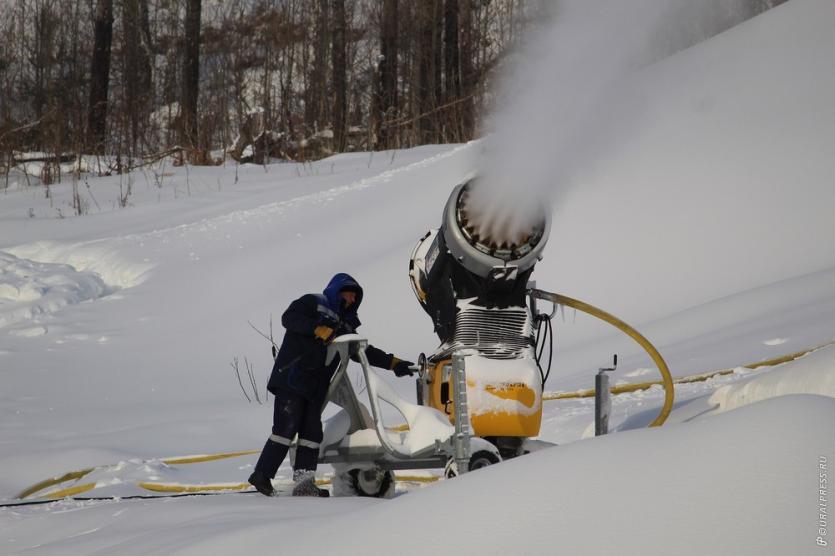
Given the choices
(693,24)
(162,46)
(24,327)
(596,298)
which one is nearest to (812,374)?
(596,298)

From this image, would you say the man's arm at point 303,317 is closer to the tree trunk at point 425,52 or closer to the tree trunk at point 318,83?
the tree trunk at point 318,83

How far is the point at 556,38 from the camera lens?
7645 mm

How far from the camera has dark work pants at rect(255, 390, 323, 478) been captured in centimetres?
468

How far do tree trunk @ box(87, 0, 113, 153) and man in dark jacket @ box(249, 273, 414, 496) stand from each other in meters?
14.6

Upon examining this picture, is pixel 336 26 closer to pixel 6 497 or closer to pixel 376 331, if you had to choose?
pixel 376 331

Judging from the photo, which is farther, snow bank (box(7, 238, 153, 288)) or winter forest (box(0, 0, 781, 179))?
winter forest (box(0, 0, 781, 179))

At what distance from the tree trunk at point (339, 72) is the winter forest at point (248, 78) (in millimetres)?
24

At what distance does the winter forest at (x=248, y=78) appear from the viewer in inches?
668

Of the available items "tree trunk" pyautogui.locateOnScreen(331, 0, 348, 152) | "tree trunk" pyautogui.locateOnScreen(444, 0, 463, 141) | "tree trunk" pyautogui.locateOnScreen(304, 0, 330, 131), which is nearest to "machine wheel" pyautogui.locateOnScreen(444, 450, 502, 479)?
"tree trunk" pyautogui.locateOnScreen(331, 0, 348, 152)

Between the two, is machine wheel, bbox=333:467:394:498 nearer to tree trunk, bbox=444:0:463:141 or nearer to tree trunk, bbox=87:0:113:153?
tree trunk, bbox=444:0:463:141

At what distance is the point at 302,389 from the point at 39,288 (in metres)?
7.01

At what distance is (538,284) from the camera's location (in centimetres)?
942

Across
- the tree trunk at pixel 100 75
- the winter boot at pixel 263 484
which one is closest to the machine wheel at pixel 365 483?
the winter boot at pixel 263 484

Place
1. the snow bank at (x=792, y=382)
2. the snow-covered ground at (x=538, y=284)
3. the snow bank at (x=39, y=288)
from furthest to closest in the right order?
the snow bank at (x=39, y=288) < the snow bank at (x=792, y=382) < the snow-covered ground at (x=538, y=284)
